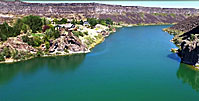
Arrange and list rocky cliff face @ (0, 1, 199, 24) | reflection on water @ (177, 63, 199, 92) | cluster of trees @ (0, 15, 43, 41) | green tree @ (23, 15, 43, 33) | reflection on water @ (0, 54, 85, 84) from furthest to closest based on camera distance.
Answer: rocky cliff face @ (0, 1, 199, 24) < green tree @ (23, 15, 43, 33) < cluster of trees @ (0, 15, 43, 41) < reflection on water @ (0, 54, 85, 84) < reflection on water @ (177, 63, 199, 92)

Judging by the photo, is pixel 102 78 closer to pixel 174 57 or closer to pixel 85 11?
pixel 174 57

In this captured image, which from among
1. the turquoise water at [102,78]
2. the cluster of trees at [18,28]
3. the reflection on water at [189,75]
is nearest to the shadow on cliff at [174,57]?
the turquoise water at [102,78]

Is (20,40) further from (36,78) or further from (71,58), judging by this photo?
(36,78)

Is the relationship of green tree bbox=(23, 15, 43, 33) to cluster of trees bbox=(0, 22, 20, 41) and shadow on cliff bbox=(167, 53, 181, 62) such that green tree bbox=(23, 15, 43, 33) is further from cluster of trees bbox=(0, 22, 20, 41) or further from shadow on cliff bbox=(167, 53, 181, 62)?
shadow on cliff bbox=(167, 53, 181, 62)

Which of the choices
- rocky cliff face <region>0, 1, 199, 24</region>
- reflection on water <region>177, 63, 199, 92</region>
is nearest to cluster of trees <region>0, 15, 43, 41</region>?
reflection on water <region>177, 63, 199, 92</region>

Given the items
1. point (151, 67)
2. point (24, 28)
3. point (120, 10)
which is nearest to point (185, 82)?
point (151, 67)

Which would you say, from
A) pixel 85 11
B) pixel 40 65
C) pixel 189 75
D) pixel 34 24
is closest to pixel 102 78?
pixel 40 65
